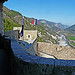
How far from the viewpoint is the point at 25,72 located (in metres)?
2.03

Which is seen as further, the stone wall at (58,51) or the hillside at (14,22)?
the hillside at (14,22)

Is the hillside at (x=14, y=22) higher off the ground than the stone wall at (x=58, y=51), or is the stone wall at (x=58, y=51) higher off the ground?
the hillside at (x=14, y=22)

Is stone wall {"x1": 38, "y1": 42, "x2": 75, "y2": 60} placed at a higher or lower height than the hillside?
lower

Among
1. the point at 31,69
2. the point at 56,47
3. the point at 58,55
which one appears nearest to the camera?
the point at 31,69

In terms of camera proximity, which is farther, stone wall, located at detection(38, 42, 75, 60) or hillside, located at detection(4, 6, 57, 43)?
hillside, located at detection(4, 6, 57, 43)

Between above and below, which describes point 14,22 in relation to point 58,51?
above

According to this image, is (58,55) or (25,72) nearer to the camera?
(25,72)

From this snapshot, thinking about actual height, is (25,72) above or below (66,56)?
above

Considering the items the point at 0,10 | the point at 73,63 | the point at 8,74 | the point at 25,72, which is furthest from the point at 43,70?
the point at 0,10

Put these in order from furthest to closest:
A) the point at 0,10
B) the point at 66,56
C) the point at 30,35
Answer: the point at 30,35 → the point at 66,56 → the point at 0,10

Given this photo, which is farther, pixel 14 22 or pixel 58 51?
pixel 14 22

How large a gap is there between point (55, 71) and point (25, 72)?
2.19 ft

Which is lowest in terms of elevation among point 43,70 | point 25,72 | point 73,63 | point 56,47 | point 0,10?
point 56,47

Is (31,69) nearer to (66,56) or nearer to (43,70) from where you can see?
(43,70)
